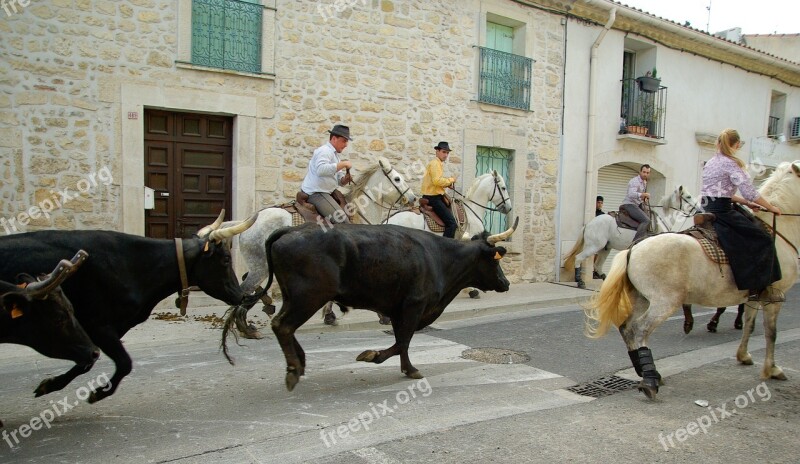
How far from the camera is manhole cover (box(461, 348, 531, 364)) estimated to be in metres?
5.90

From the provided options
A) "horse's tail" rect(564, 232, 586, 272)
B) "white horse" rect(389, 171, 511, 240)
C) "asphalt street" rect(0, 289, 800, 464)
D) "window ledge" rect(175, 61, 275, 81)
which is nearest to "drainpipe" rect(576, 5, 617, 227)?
"horse's tail" rect(564, 232, 586, 272)

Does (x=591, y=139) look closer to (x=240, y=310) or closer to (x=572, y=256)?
(x=572, y=256)

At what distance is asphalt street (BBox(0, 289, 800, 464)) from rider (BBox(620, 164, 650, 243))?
16.7 feet

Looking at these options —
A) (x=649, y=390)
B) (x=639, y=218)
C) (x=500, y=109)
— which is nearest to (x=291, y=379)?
(x=649, y=390)

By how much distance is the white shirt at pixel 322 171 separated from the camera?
7117mm

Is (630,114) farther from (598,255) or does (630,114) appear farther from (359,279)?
(359,279)

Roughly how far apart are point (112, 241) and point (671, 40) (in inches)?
579

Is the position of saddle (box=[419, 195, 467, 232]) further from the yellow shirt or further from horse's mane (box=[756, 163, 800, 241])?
horse's mane (box=[756, 163, 800, 241])

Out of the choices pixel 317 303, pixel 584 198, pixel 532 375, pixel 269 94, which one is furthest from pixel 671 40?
pixel 317 303

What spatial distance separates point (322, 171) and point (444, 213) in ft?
9.44

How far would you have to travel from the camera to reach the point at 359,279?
15.5 ft

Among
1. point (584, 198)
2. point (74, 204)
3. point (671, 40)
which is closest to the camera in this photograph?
point (74, 204)

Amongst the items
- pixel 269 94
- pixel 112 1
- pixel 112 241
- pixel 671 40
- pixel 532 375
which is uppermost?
pixel 671 40

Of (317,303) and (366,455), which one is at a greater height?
(317,303)
